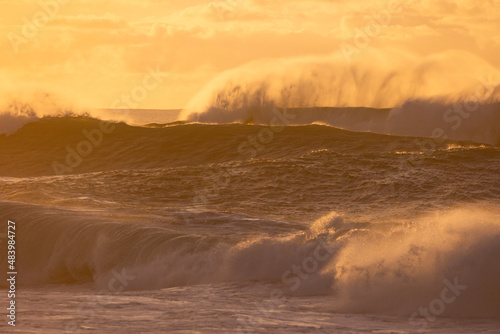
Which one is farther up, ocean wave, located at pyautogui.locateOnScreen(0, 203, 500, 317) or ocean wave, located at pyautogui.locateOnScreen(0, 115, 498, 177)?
ocean wave, located at pyautogui.locateOnScreen(0, 115, 498, 177)

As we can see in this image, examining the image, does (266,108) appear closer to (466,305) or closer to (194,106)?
(194,106)

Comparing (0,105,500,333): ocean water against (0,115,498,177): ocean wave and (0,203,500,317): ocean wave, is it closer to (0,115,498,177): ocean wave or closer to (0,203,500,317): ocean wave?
(0,203,500,317): ocean wave

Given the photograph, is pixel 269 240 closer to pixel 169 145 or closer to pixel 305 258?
pixel 305 258

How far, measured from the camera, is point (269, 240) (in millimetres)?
9258

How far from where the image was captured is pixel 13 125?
2627 cm

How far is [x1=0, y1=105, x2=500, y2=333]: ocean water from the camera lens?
692 cm

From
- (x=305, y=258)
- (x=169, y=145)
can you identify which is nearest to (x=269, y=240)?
(x=305, y=258)

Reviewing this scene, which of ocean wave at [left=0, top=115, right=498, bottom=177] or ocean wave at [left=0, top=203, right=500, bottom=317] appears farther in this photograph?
A: ocean wave at [left=0, top=115, right=498, bottom=177]

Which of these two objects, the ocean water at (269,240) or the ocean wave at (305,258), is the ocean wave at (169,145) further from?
the ocean wave at (305,258)

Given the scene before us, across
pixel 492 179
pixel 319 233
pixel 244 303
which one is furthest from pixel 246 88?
pixel 244 303

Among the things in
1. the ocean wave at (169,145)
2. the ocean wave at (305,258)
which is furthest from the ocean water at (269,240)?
the ocean wave at (169,145)

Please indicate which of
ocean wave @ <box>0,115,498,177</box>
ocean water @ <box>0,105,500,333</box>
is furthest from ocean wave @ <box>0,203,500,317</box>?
ocean wave @ <box>0,115,498,177</box>

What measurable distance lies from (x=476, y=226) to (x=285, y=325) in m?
2.97

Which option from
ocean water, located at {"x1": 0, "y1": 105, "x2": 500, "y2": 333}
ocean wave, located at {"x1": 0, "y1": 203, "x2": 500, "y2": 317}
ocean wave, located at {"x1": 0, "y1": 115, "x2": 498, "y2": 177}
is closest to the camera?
ocean water, located at {"x1": 0, "y1": 105, "x2": 500, "y2": 333}
